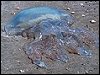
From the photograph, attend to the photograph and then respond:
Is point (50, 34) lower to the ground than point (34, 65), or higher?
higher

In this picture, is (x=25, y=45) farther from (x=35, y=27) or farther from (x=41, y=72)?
(x=41, y=72)

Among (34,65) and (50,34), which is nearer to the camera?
(34,65)

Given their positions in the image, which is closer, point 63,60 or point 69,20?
point 63,60

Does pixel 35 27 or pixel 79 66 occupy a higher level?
pixel 35 27

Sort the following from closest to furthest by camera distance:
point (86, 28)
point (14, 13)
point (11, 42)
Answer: point (11, 42)
point (86, 28)
point (14, 13)

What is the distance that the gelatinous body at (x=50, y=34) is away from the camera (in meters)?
4.07

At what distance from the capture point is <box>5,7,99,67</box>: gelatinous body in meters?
4.07

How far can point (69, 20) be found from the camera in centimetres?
484

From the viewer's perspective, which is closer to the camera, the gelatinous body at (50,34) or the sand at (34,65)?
the sand at (34,65)

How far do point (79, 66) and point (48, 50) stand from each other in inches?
18.8

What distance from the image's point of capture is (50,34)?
4301 millimetres

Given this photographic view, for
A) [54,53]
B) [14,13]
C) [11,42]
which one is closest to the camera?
[54,53]

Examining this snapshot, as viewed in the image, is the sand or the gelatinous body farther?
the gelatinous body

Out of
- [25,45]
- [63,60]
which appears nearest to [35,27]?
[25,45]
